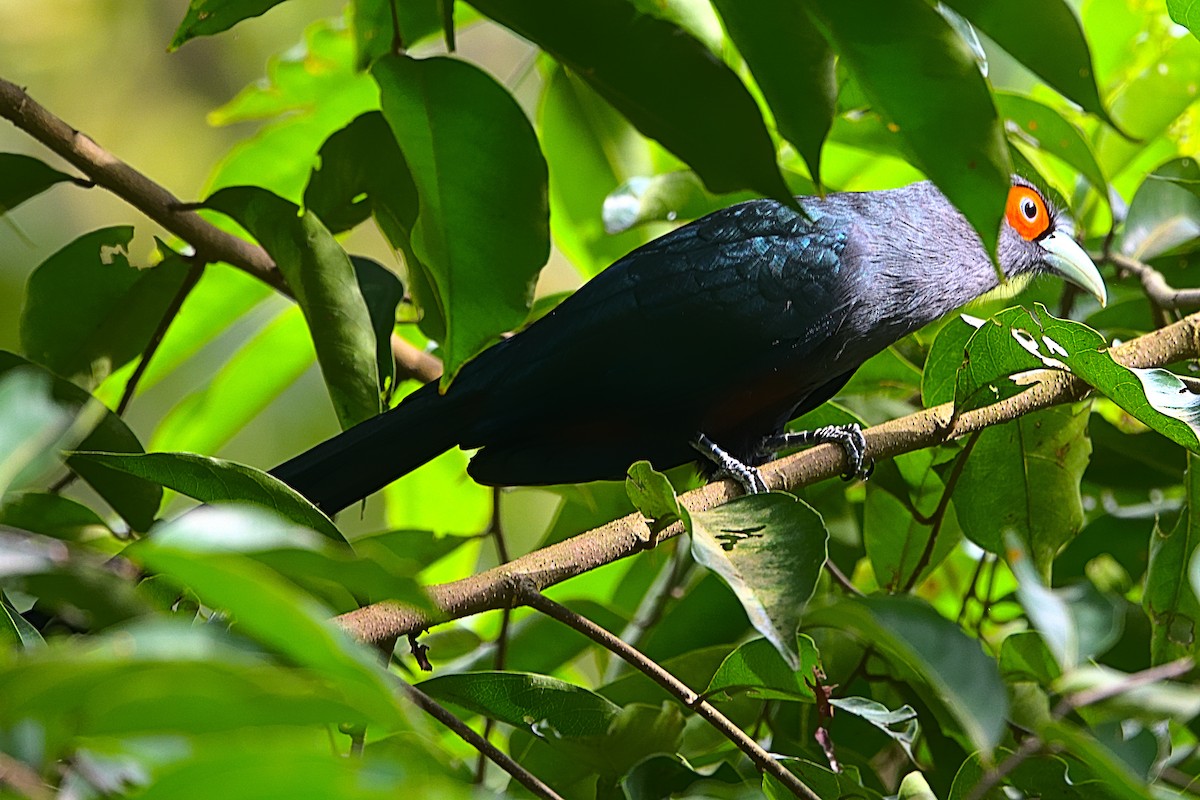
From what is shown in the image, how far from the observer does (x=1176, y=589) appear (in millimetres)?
1456

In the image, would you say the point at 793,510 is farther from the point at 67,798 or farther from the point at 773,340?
the point at 773,340

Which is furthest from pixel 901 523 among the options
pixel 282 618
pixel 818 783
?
pixel 282 618

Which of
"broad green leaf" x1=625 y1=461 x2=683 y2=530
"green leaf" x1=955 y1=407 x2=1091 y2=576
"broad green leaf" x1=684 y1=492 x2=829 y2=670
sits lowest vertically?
"green leaf" x1=955 y1=407 x2=1091 y2=576

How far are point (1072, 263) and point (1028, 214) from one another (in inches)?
11.5

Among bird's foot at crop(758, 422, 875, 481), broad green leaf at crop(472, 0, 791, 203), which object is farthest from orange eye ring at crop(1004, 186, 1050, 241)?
broad green leaf at crop(472, 0, 791, 203)

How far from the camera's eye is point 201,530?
63cm

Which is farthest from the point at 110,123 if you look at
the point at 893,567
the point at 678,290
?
the point at 893,567

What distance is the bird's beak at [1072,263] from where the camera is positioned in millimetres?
2160

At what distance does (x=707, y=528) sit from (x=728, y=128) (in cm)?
38

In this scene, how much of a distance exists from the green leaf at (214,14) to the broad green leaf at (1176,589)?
129cm

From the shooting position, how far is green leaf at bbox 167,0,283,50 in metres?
1.43

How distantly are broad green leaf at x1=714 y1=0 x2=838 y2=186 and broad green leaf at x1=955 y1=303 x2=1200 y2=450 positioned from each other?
365mm

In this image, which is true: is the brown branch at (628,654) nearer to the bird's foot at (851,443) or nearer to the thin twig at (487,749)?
the thin twig at (487,749)

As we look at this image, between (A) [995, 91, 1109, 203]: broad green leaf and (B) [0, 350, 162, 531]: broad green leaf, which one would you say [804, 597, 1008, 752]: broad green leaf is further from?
(A) [995, 91, 1109, 203]: broad green leaf
